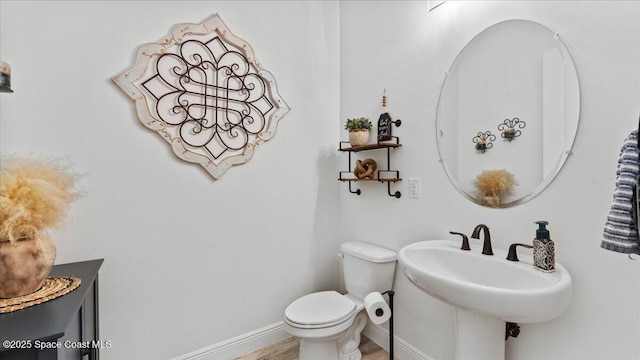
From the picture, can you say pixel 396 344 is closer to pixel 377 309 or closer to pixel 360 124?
pixel 377 309

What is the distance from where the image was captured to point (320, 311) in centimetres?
164

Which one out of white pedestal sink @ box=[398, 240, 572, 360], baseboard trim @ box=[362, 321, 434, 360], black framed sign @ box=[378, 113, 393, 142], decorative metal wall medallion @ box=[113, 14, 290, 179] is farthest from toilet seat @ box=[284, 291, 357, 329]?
black framed sign @ box=[378, 113, 393, 142]

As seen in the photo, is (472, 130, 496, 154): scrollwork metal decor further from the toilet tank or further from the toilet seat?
the toilet seat

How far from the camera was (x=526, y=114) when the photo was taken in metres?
1.21

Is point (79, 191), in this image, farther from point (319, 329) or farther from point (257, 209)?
point (319, 329)

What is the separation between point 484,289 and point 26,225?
152 cm

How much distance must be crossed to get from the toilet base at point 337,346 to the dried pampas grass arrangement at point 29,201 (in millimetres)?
1271

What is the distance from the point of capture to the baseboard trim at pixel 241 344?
5.50 ft

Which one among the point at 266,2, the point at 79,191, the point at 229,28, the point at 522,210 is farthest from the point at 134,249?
the point at 522,210

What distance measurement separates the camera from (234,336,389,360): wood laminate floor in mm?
1792

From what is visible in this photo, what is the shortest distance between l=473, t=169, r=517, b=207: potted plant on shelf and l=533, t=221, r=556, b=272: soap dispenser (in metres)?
0.23

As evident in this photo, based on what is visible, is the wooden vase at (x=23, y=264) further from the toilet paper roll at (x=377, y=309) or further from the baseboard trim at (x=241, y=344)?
the toilet paper roll at (x=377, y=309)

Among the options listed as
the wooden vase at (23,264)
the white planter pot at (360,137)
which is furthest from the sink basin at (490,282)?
the wooden vase at (23,264)

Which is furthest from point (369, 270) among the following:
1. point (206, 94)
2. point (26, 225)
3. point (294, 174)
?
point (26, 225)
